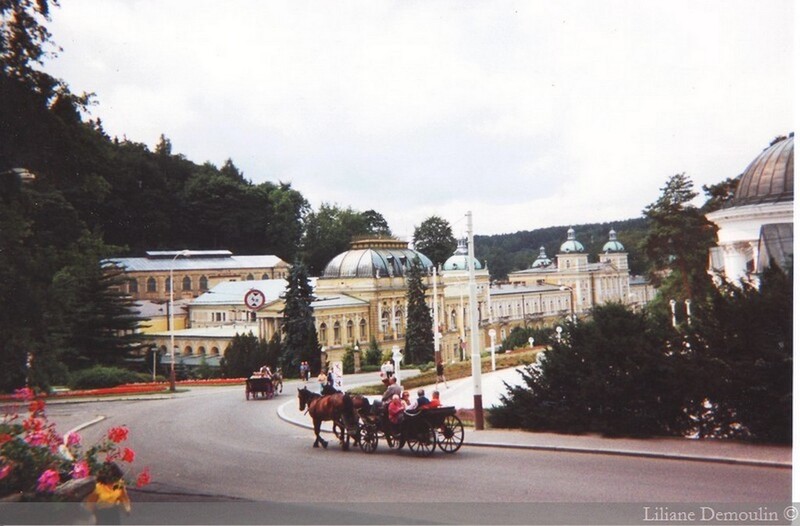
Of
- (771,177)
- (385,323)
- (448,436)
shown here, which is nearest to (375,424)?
(448,436)

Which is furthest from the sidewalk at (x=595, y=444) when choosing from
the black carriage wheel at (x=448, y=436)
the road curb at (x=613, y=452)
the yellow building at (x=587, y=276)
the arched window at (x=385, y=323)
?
the yellow building at (x=587, y=276)

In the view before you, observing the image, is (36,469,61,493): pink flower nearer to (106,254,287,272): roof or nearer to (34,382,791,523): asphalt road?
(34,382,791,523): asphalt road

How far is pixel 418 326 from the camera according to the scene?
217 inches

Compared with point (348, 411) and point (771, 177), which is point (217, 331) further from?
point (771, 177)

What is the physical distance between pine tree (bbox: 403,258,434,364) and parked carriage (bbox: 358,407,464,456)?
484 millimetres

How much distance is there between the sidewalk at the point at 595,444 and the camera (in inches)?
173

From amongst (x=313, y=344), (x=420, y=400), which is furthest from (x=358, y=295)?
(x=420, y=400)

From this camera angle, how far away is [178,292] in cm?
474

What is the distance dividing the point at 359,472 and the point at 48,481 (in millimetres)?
1664

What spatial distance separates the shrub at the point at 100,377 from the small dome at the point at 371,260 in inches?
55.1

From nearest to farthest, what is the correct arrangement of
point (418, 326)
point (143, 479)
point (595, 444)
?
1. point (143, 479)
2. point (595, 444)
3. point (418, 326)

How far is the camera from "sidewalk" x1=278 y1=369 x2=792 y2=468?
173 inches

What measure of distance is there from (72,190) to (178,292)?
0.87 metres

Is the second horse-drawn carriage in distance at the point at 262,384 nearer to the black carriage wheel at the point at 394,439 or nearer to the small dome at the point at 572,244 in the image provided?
the black carriage wheel at the point at 394,439
